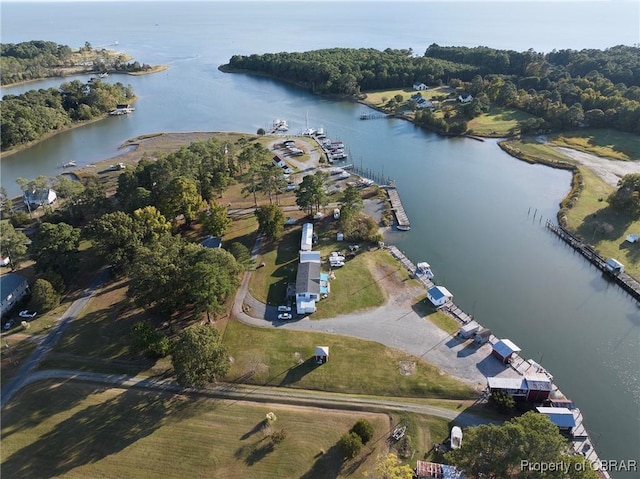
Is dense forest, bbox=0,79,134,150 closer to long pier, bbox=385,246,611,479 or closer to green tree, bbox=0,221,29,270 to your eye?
green tree, bbox=0,221,29,270

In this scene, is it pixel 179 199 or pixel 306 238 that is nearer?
pixel 306 238

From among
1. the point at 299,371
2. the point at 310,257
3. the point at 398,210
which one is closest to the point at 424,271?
the point at 310,257

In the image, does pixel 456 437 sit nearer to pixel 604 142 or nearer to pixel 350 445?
pixel 350 445

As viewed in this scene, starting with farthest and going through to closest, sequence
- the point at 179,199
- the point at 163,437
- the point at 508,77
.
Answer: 1. the point at 508,77
2. the point at 179,199
3. the point at 163,437

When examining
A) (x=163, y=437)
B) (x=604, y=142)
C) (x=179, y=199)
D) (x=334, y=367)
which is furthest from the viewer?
(x=604, y=142)

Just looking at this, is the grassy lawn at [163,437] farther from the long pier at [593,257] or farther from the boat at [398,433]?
the long pier at [593,257]

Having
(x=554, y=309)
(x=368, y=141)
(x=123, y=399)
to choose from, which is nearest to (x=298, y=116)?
(x=368, y=141)

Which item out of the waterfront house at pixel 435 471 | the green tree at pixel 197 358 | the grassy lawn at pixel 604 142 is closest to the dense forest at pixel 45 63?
the grassy lawn at pixel 604 142

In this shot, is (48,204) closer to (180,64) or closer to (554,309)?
(554,309)
